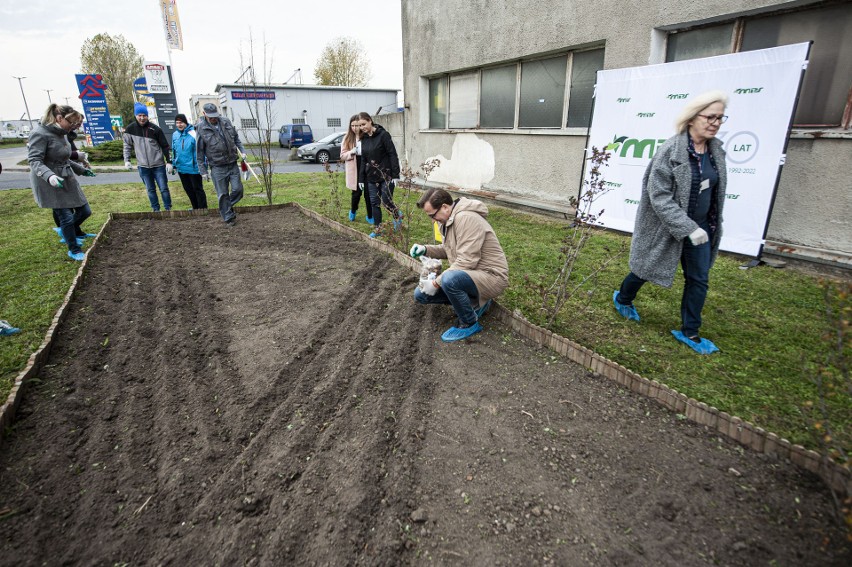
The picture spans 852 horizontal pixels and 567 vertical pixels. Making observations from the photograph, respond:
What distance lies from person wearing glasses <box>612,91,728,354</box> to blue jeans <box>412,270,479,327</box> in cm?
133

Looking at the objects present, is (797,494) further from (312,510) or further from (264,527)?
(264,527)

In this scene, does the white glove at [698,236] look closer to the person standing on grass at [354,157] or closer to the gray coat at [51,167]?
the person standing on grass at [354,157]

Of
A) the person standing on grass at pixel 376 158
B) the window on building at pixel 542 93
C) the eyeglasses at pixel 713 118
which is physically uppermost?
the window on building at pixel 542 93

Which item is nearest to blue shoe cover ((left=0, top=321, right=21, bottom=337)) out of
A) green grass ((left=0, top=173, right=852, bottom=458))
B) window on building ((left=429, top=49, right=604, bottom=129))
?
green grass ((left=0, top=173, right=852, bottom=458))

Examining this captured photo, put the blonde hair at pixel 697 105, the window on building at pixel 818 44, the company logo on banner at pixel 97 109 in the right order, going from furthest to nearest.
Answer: the company logo on banner at pixel 97 109, the window on building at pixel 818 44, the blonde hair at pixel 697 105

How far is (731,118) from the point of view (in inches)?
205

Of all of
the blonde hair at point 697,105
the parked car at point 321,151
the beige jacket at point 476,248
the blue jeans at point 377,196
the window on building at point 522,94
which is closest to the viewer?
the blonde hair at point 697,105

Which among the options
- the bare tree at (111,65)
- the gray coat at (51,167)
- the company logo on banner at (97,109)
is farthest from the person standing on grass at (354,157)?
the bare tree at (111,65)

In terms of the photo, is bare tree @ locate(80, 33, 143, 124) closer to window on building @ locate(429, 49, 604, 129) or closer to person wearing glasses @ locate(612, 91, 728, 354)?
window on building @ locate(429, 49, 604, 129)

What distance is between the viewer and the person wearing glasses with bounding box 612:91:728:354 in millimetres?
3145

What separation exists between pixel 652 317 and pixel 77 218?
697 cm

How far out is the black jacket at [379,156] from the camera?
6.56 meters

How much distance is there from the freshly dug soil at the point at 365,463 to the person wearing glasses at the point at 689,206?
3.27 ft

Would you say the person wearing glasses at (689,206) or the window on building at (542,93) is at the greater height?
the window on building at (542,93)
